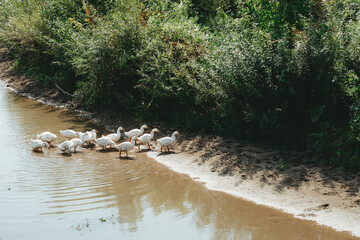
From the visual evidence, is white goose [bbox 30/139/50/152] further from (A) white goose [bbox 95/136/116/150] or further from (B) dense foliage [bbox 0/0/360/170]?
(B) dense foliage [bbox 0/0/360/170]

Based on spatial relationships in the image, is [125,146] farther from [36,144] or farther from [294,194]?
[294,194]

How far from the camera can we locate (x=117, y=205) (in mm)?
9070

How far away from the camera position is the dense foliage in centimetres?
1073

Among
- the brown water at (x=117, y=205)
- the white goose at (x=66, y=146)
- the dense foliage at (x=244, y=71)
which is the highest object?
the dense foliage at (x=244, y=71)

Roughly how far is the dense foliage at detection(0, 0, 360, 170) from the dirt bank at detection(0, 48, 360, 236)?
51 cm

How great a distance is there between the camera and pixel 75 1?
2103 centimetres

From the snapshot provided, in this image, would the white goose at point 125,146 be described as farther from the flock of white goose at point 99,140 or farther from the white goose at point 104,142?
the white goose at point 104,142

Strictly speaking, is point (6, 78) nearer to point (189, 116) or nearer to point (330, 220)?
point (189, 116)

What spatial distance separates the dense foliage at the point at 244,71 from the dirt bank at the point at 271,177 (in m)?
0.51

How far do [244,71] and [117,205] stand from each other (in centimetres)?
503

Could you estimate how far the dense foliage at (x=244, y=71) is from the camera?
10727 mm

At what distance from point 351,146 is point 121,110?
925 centimetres

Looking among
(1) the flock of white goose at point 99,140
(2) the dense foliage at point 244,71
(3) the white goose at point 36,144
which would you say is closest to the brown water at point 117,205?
(3) the white goose at point 36,144

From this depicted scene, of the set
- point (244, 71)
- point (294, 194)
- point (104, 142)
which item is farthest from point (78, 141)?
point (294, 194)
